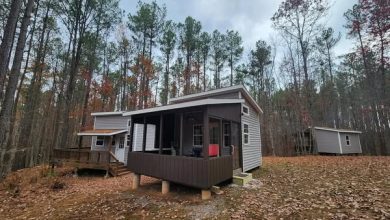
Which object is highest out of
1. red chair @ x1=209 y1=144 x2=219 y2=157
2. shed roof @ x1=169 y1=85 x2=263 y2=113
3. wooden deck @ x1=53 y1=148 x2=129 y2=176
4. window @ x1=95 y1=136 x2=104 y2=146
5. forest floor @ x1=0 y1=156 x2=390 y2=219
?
shed roof @ x1=169 y1=85 x2=263 y2=113

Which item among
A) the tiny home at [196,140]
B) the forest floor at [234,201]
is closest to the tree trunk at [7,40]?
the tiny home at [196,140]

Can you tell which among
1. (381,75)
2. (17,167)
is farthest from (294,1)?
(17,167)

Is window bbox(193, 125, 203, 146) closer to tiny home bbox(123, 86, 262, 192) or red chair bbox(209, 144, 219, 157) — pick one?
tiny home bbox(123, 86, 262, 192)

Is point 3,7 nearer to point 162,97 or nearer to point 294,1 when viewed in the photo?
point 162,97

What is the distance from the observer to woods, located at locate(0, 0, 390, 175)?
50.2 feet

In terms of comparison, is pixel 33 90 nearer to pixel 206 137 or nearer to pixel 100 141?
pixel 100 141

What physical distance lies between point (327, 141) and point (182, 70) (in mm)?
17895

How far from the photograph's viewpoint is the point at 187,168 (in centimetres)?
630

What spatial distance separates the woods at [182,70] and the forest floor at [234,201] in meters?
7.41

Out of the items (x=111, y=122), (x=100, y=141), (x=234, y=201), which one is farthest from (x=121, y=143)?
(x=234, y=201)

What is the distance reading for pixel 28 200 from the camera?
7.62m

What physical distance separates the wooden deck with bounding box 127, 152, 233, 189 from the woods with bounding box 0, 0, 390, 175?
8.88 meters

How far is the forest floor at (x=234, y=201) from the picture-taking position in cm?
490

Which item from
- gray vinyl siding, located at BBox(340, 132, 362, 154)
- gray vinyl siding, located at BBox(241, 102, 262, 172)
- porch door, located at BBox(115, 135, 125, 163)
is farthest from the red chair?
gray vinyl siding, located at BBox(340, 132, 362, 154)
